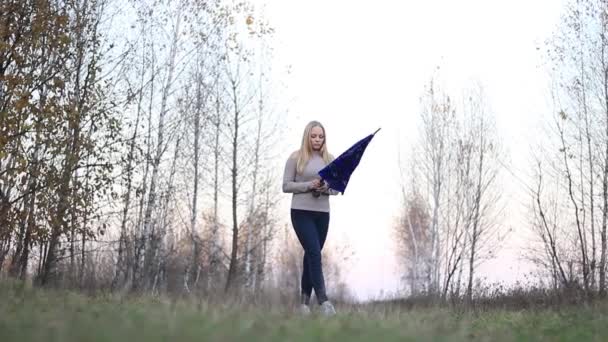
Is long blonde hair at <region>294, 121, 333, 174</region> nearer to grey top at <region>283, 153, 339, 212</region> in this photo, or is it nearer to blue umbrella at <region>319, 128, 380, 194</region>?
grey top at <region>283, 153, 339, 212</region>

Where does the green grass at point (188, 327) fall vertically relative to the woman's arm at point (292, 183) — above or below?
below

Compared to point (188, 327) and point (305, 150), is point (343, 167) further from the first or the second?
point (188, 327)

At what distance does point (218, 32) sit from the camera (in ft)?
56.1

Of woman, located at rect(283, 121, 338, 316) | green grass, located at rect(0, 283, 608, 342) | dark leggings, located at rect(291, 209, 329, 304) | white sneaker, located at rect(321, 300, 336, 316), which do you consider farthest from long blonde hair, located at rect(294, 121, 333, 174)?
green grass, located at rect(0, 283, 608, 342)

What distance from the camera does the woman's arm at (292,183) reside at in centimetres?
615

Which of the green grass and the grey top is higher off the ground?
the grey top

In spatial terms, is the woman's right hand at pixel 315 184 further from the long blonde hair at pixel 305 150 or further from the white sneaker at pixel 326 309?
the white sneaker at pixel 326 309

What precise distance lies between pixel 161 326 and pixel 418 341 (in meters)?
1.35

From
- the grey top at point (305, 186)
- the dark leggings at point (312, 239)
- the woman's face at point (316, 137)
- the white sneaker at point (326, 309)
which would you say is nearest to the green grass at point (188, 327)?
the white sneaker at point (326, 309)

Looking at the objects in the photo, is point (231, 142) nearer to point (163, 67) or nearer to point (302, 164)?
point (163, 67)

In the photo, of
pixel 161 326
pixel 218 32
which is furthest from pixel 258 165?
pixel 161 326

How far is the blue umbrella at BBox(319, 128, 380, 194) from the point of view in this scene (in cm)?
613

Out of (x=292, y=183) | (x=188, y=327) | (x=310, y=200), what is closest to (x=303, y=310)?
(x=310, y=200)

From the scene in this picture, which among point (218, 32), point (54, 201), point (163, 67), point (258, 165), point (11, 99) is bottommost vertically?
point (54, 201)
